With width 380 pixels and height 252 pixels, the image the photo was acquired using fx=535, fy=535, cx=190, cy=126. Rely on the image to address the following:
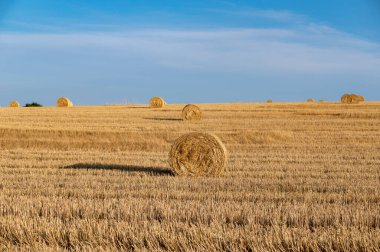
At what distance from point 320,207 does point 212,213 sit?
169cm

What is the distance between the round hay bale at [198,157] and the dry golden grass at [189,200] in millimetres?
390

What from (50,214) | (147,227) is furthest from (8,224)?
(147,227)

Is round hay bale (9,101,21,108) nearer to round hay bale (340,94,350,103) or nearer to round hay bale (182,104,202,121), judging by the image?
round hay bale (182,104,202,121)

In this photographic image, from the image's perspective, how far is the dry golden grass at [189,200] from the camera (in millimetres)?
5793

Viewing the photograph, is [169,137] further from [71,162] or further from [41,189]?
[41,189]

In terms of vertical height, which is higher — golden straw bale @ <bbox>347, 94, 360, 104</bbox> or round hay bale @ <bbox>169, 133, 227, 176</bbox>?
golden straw bale @ <bbox>347, 94, 360, 104</bbox>

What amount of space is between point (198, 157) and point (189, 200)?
4013 mm

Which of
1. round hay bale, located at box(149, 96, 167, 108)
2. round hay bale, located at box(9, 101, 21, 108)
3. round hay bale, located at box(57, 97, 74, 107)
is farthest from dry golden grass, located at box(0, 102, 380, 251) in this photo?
round hay bale, located at box(9, 101, 21, 108)

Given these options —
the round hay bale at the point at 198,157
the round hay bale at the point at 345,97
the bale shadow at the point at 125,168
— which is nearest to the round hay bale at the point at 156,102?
the round hay bale at the point at 345,97

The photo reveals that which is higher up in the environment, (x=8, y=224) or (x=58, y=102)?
(x=58, y=102)

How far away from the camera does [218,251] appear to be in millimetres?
5492

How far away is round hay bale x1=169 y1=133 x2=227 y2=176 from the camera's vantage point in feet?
40.0

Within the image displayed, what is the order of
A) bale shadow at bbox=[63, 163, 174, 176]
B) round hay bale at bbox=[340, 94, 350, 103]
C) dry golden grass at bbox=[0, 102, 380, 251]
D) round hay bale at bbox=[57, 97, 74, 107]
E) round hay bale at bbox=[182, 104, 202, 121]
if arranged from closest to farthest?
dry golden grass at bbox=[0, 102, 380, 251] → bale shadow at bbox=[63, 163, 174, 176] → round hay bale at bbox=[182, 104, 202, 121] → round hay bale at bbox=[340, 94, 350, 103] → round hay bale at bbox=[57, 97, 74, 107]

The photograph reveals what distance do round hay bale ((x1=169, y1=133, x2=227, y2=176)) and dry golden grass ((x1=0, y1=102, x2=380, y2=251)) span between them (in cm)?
39
